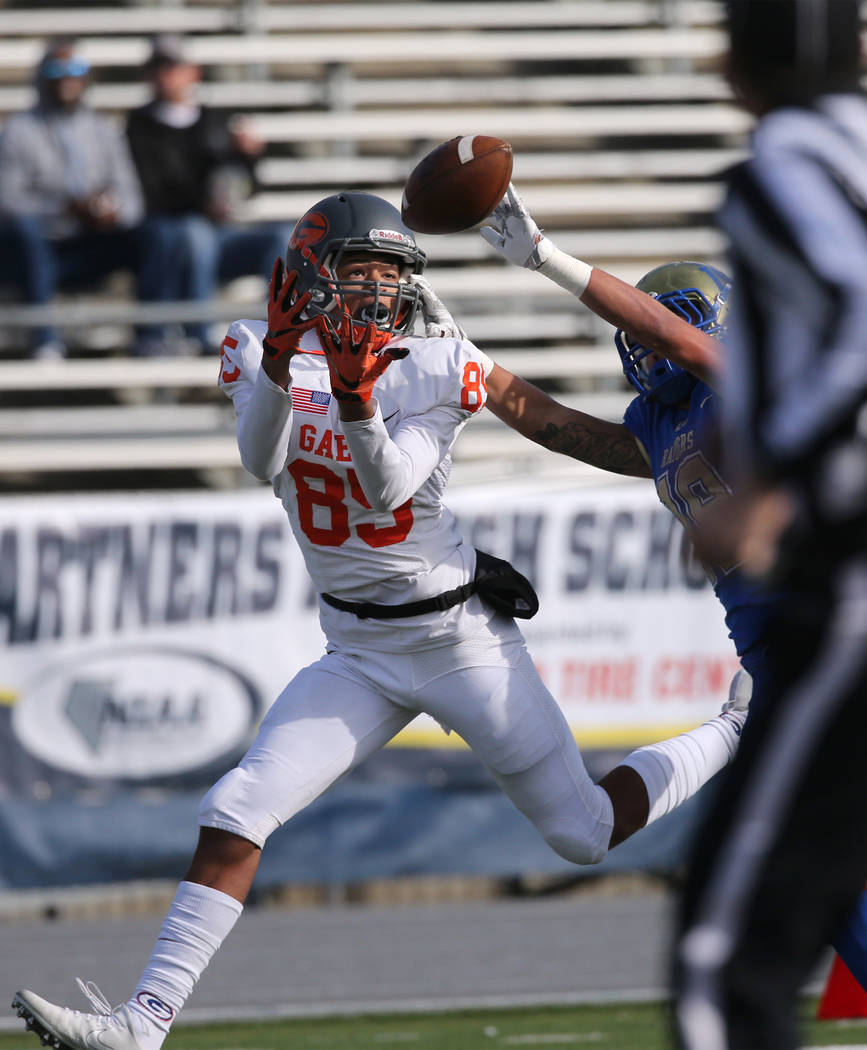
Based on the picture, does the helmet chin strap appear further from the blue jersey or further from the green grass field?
the green grass field

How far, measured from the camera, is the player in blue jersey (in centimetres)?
316

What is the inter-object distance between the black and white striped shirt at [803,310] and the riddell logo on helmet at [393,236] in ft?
5.04

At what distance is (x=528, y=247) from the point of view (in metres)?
3.34

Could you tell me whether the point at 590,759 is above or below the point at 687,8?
below

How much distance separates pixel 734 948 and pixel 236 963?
421 centimetres

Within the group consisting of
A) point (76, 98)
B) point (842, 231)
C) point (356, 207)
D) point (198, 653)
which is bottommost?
point (198, 653)

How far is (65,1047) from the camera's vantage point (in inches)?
123

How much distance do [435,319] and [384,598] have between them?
658mm

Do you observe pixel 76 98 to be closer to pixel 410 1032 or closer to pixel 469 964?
pixel 469 964

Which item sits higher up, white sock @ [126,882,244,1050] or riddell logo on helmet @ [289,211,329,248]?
riddell logo on helmet @ [289,211,329,248]

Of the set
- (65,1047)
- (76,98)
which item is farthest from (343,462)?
(76,98)

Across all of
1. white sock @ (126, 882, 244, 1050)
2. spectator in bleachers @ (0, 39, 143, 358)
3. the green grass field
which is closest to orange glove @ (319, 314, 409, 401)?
white sock @ (126, 882, 244, 1050)

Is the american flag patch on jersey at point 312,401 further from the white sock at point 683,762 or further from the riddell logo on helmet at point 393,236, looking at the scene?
the white sock at point 683,762

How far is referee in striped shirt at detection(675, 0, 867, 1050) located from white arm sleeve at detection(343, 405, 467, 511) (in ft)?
4.06
